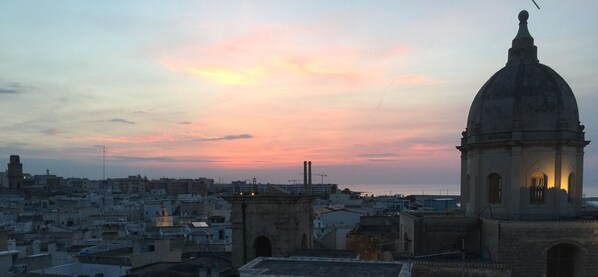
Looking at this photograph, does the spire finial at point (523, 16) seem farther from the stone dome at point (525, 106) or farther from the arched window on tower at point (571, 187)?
the arched window on tower at point (571, 187)

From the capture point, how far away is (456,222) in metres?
22.1

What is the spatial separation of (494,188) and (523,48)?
24.6 feet

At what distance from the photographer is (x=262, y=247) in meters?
21.0

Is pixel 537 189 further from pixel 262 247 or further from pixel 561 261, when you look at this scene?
pixel 262 247

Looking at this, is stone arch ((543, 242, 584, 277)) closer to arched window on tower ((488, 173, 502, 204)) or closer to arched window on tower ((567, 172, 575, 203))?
arched window on tower ((567, 172, 575, 203))

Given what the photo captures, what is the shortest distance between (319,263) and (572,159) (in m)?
13.8

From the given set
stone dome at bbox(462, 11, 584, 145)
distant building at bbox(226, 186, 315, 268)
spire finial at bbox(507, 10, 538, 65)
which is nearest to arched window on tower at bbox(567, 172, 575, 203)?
stone dome at bbox(462, 11, 584, 145)

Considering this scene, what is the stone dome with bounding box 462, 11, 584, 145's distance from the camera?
70.0 ft

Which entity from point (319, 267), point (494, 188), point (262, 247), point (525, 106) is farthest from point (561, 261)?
point (262, 247)

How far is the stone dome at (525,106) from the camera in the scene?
840 inches

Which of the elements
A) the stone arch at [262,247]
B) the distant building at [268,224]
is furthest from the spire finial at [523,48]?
the stone arch at [262,247]

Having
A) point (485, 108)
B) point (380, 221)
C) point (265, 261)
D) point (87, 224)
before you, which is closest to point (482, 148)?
point (485, 108)

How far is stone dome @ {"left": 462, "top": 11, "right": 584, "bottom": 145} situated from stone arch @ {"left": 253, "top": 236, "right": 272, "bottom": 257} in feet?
37.4

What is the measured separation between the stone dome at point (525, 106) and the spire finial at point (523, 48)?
5 centimetres
